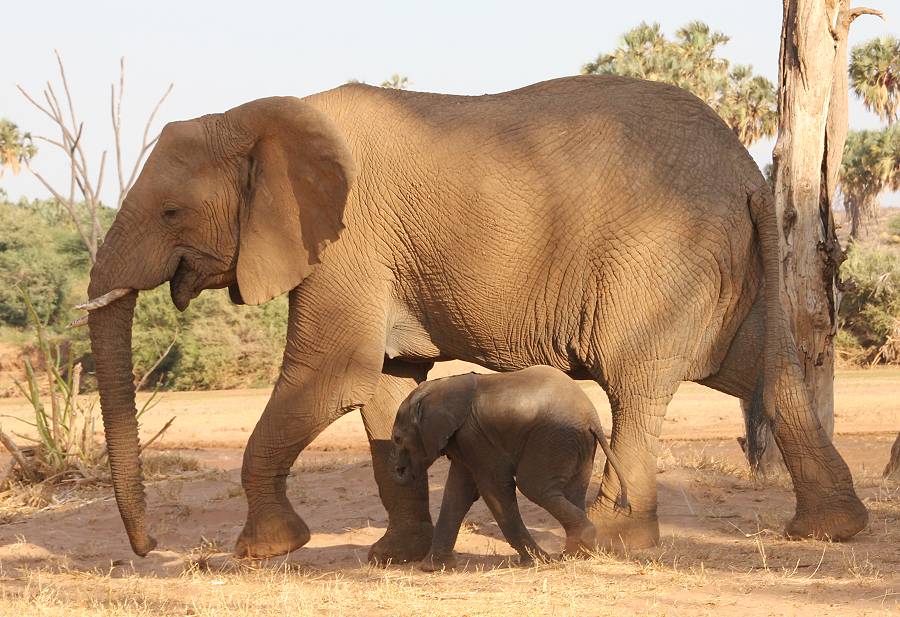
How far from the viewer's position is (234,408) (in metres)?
21.2

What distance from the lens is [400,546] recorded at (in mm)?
7734

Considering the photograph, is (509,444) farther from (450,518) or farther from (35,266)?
(35,266)

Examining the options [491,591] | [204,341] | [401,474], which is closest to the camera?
[491,591]

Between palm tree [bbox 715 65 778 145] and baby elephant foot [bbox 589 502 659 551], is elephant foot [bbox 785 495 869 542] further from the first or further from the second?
palm tree [bbox 715 65 778 145]

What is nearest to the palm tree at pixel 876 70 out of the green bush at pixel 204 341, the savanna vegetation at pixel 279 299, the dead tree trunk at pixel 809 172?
the savanna vegetation at pixel 279 299

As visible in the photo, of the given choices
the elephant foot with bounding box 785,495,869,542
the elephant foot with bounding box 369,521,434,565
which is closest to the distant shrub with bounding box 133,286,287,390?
the elephant foot with bounding box 369,521,434,565

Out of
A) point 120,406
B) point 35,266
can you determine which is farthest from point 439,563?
point 35,266

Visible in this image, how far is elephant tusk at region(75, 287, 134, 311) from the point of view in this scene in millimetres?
7039

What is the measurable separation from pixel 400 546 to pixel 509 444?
120cm

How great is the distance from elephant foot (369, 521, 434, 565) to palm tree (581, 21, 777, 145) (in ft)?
98.6

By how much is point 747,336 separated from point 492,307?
61.9 inches

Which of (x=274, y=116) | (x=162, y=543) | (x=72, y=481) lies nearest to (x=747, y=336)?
(x=274, y=116)

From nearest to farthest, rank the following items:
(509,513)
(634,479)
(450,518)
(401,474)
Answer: (509,513)
(450,518)
(634,479)
(401,474)

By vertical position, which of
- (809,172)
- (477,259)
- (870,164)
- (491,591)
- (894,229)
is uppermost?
(870,164)
